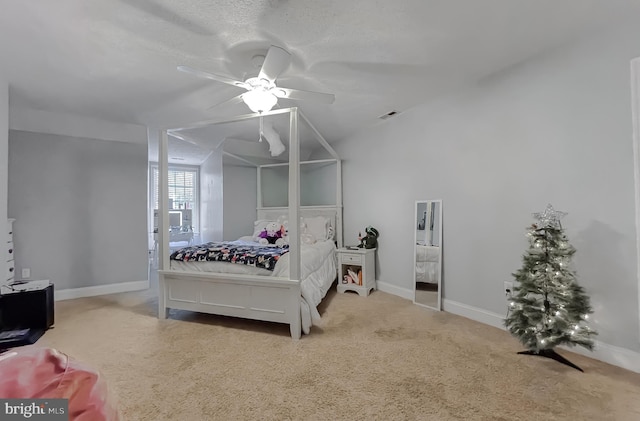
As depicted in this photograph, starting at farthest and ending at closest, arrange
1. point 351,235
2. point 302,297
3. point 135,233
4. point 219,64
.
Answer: point 351,235, point 135,233, point 302,297, point 219,64

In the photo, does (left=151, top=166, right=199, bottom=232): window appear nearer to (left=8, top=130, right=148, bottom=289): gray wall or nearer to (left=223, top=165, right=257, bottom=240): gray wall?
(left=223, top=165, right=257, bottom=240): gray wall

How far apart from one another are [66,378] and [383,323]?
2677 millimetres

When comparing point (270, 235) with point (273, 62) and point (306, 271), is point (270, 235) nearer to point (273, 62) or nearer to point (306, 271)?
point (306, 271)

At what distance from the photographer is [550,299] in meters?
2.10

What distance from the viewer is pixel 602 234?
2.07m

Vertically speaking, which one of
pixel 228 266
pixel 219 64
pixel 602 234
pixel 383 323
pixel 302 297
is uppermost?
pixel 219 64

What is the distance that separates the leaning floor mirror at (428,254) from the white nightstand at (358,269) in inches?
26.6

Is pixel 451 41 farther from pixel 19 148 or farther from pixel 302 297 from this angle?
pixel 19 148

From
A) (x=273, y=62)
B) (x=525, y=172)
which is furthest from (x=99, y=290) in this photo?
(x=525, y=172)

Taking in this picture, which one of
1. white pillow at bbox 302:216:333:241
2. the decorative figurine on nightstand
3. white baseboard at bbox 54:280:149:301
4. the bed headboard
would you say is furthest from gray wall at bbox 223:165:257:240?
the decorative figurine on nightstand

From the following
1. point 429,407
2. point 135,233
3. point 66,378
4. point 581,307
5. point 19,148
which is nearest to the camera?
point 66,378

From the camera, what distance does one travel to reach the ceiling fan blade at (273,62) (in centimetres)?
184

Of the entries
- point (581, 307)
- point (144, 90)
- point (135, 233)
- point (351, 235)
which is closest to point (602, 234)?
point (581, 307)

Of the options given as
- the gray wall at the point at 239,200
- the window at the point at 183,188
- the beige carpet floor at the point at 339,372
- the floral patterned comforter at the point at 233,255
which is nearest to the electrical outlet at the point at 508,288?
the beige carpet floor at the point at 339,372
